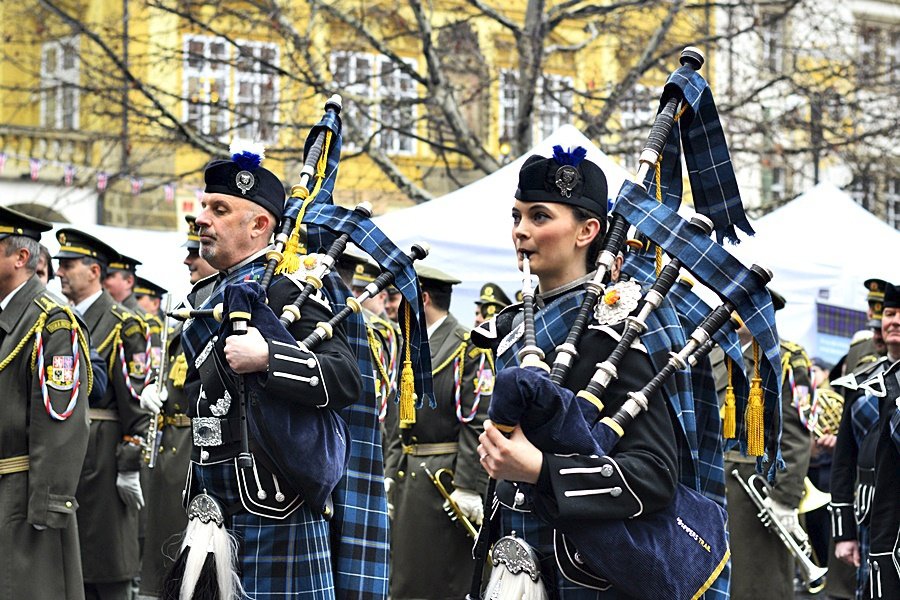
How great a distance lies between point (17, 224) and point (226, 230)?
1909 millimetres

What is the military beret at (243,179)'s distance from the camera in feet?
17.9

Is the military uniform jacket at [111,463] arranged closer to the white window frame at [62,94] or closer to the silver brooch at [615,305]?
the silver brooch at [615,305]

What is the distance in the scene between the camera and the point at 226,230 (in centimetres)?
545

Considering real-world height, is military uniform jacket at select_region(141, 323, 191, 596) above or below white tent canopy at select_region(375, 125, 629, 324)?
below

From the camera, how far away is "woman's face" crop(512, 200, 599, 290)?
13.6 ft

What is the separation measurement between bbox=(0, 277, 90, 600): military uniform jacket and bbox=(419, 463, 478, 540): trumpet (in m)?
2.96

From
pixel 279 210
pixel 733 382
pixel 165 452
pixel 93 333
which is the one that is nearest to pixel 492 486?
pixel 733 382

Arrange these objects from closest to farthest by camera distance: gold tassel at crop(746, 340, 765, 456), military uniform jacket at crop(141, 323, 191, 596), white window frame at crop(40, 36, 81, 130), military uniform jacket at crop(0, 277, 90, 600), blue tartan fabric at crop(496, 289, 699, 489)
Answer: blue tartan fabric at crop(496, 289, 699, 489)
gold tassel at crop(746, 340, 765, 456)
military uniform jacket at crop(0, 277, 90, 600)
military uniform jacket at crop(141, 323, 191, 596)
white window frame at crop(40, 36, 81, 130)

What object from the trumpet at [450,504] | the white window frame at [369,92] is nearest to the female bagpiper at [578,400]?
the trumpet at [450,504]

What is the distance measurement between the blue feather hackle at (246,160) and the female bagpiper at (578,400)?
1.42 metres

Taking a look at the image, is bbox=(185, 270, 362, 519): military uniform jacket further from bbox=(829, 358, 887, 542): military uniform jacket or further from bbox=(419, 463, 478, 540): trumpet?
bbox=(419, 463, 478, 540): trumpet

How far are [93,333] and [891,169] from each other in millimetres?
11140

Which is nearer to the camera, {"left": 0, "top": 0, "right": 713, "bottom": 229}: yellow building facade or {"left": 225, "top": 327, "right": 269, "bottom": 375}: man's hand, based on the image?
{"left": 225, "top": 327, "right": 269, "bottom": 375}: man's hand

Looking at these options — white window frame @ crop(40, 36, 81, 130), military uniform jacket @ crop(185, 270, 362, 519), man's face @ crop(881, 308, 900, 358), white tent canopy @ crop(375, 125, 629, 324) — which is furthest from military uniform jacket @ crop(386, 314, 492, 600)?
white window frame @ crop(40, 36, 81, 130)
